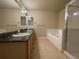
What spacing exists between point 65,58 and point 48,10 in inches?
256

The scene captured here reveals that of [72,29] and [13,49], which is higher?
[72,29]

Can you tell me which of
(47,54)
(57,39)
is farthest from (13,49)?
(57,39)

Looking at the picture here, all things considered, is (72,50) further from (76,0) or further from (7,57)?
(7,57)

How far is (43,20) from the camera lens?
963 centimetres

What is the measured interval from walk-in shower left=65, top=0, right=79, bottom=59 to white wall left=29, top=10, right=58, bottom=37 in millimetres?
4825

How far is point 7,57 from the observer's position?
1753 millimetres

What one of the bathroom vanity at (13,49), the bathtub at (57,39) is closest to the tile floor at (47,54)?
the bathtub at (57,39)

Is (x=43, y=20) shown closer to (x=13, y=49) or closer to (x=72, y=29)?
(x=72, y=29)

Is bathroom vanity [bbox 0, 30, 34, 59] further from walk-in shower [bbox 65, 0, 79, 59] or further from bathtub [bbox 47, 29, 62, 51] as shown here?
bathtub [bbox 47, 29, 62, 51]

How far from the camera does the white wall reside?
31.5 ft

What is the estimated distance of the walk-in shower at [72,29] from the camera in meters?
3.88

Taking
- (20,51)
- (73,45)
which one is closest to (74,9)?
(73,45)

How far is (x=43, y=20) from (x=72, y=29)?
564cm

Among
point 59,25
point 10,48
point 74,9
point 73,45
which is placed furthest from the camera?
point 59,25
